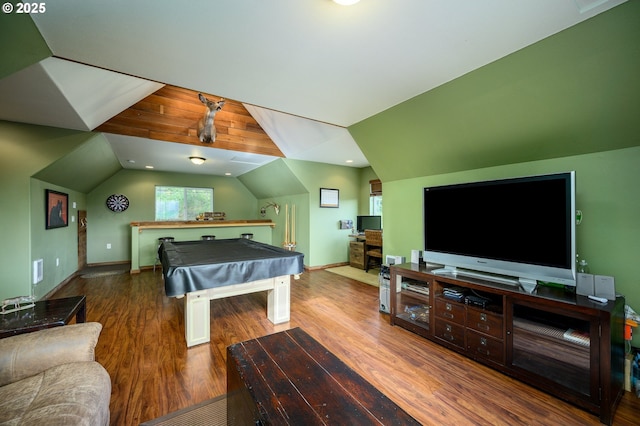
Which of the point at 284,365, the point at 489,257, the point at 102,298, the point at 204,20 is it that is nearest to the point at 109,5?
the point at 204,20

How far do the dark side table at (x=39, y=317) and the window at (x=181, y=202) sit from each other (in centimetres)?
553

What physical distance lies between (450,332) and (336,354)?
110 cm

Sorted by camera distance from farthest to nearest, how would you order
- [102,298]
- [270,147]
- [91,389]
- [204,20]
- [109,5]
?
[270,147]
[102,298]
[204,20]
[109,5]
[91,389]

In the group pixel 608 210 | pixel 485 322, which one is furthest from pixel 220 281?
pixel 608 210

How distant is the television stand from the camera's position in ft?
5.35

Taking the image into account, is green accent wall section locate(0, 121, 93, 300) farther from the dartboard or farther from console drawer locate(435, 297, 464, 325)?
console drawer locate(435, 297, 464, 325)

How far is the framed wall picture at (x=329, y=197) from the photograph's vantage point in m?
6.01

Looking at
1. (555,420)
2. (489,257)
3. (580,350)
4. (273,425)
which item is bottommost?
(555,420)

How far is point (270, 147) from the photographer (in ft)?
16.4

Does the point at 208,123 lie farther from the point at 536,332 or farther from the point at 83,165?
the point at 536,332

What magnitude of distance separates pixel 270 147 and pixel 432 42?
367cm

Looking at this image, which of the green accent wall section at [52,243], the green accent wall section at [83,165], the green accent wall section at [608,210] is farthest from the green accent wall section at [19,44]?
the green accent wall section at [608,210]

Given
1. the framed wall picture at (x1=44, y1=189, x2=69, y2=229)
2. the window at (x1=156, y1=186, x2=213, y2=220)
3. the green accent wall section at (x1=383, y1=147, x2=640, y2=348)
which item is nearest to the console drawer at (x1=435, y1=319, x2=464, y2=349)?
the green accent wall section at (x1=383, y1=147, x2=640, y2=348)

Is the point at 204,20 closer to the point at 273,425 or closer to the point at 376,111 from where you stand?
the point at 376,111
